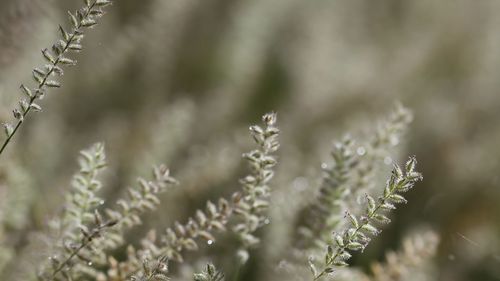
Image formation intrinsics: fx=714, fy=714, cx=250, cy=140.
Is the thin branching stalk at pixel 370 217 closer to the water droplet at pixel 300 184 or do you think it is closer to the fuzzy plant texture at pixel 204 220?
the fuzzy plant texture at pixel 204 220

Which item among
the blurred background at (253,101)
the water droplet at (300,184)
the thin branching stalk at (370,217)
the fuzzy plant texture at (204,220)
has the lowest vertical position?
the thin branching stalk at (370,217)

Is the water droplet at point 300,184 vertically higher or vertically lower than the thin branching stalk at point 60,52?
higher

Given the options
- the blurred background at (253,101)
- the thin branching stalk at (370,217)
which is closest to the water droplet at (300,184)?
the blurred background at (253,101)

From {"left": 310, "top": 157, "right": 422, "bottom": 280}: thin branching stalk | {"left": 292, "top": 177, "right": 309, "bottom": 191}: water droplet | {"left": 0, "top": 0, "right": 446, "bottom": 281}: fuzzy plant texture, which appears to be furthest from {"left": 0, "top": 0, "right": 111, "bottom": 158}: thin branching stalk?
{"left": 292, "top": 177, "right": 309, "bottom": 191}: water droplet

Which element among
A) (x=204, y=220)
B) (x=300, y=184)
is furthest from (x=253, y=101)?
(x=204, y=220)

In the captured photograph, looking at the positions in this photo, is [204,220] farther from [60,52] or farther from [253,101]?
[253,101]

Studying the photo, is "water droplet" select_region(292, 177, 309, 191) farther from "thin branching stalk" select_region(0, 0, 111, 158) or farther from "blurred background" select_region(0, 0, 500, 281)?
"thin branching stalk" select_region(0, 0, 111, 158)
